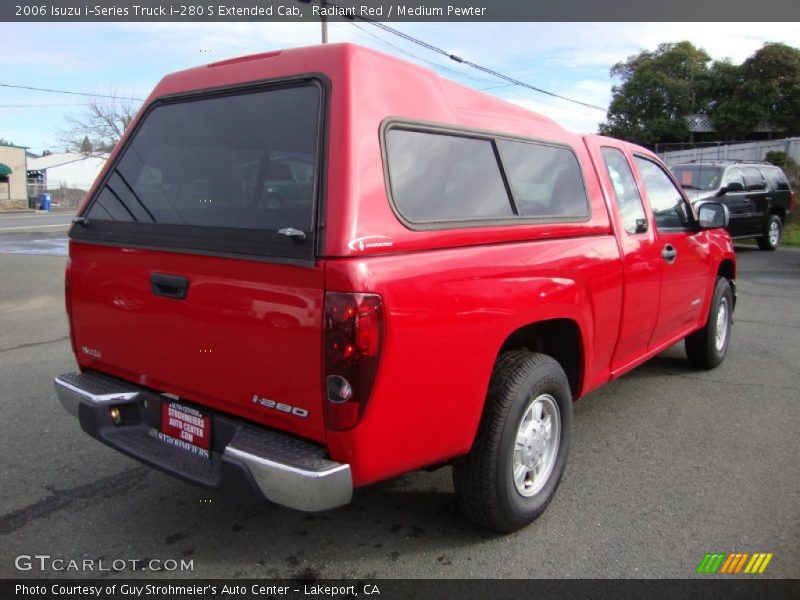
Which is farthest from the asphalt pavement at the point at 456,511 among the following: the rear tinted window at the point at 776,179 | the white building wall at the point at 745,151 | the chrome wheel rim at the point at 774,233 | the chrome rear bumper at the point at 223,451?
the white building wall at the point at 745,151

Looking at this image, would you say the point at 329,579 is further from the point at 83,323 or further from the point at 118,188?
the point at 118,188

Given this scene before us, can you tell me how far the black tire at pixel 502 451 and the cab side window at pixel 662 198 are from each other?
1.92 meters

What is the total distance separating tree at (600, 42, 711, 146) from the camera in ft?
119

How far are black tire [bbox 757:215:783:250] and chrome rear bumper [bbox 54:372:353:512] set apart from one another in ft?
50.6

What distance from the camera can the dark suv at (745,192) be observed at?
1330 centimetres

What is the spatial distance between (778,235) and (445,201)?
1570cm

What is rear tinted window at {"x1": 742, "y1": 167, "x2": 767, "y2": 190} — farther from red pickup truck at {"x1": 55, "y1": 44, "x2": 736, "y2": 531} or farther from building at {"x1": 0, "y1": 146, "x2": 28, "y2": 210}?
building at {"x1": 0, "y1": 146, "x2": 28, "y2": 210}

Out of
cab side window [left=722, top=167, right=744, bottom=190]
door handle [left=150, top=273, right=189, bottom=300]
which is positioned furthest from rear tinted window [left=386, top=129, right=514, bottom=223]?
cab side window [left=722, top=167, right=744, bottom=190]

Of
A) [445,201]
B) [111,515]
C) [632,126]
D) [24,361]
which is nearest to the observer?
[445,201]

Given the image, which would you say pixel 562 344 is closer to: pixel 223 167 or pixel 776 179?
pixel 223 167

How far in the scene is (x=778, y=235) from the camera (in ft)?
51.2

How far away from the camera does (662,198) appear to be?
4578 mm

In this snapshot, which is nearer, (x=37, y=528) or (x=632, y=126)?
(x=37, y=528)

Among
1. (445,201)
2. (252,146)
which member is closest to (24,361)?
(252,146)
